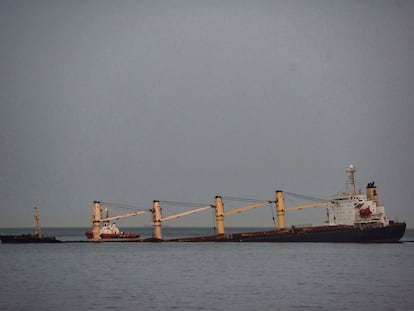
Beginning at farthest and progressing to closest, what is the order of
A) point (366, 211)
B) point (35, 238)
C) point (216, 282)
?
1. point (35, 238)
2. point (366, 211)
3. point (216, 282)

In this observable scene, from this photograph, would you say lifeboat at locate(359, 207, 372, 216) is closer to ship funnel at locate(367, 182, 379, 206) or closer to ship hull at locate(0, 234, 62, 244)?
ship funnel at locate(367, 182, 379, 206)

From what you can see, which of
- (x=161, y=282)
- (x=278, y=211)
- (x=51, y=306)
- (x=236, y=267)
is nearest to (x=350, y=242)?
(x=278, y=211)

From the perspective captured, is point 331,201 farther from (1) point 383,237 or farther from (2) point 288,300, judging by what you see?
(2) point 288,300

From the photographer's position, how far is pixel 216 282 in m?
50.0

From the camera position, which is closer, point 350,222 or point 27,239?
point 350,222

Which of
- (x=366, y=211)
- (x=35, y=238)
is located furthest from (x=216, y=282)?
(x=35, y=238)

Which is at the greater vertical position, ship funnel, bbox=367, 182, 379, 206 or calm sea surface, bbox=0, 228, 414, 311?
ship funnel, bbox=367, 182, 379, 206

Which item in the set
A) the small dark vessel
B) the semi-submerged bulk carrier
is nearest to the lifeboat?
the semi-submerged bulk carrier

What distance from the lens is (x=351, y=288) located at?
44.8 m

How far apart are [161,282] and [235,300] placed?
11386mm

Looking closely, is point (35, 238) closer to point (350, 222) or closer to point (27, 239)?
point (27, 239)

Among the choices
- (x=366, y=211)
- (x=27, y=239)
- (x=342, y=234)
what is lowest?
(x=342, y=234)

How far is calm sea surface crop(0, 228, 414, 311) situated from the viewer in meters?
38.9

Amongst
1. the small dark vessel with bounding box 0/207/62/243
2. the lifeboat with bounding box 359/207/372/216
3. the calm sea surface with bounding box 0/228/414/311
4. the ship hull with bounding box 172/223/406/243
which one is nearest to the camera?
the calm sea surface with bounding box 0/228/414/311
